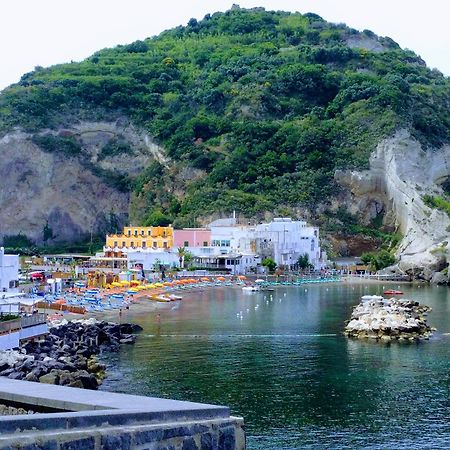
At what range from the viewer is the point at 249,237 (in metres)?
95.0

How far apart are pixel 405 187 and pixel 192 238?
27483mm

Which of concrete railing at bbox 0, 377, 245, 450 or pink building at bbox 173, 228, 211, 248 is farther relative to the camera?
pink building at bbox 173, 228, 211, 248

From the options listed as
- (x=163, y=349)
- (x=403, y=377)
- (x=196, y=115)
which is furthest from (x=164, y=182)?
(x=403, y=377)

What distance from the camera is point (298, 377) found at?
107 feet

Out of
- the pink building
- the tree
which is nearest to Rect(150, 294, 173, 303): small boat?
the pink building

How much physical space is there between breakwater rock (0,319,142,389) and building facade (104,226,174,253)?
46479 millimetres

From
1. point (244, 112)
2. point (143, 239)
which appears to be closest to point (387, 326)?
point (143, 239)

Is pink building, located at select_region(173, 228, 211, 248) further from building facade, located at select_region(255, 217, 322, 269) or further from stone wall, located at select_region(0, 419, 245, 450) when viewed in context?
stone wall, located at select_region(0, 419, 245, 450)

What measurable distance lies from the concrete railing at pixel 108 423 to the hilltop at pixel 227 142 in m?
89.2

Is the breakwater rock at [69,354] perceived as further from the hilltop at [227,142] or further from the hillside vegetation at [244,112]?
the hillside vegetation at [244,112]

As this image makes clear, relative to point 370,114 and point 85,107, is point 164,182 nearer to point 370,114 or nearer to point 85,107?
point 85,107

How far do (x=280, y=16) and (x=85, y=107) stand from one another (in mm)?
55772

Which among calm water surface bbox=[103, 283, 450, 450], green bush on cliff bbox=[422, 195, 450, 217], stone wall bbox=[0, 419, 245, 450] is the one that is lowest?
calm water surface bbox=[103, 283, 450, 450]

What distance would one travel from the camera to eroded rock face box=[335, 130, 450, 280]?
95.4 meters
